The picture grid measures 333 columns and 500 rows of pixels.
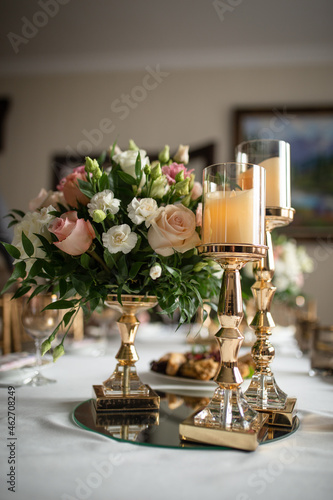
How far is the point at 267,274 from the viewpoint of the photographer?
37.8 inches

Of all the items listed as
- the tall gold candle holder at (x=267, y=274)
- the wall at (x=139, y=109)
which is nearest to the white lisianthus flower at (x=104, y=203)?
the tall gold candle holder at (x=267, y=274)

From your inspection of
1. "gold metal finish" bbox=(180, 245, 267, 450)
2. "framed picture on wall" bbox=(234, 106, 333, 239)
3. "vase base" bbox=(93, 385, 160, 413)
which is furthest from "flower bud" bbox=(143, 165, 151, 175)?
"framed picture on wall" bbox=(234, 106, 333, 239)

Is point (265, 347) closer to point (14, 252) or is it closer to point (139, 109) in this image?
point (14, 252)

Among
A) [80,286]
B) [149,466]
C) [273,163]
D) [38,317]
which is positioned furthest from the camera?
[38,317]

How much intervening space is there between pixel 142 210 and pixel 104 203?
0.07 metres

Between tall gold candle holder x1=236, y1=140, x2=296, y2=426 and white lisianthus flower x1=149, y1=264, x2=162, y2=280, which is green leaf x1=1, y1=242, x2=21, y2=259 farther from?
tall gold candle holder x1=236, y1=140, x2=296, y2=426

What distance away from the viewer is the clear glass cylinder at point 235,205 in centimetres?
74

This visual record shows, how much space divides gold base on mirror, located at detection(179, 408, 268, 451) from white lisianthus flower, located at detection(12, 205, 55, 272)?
0.42 metres

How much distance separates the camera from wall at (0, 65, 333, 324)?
13.8 feet

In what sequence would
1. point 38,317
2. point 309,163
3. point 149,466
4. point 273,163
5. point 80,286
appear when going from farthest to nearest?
point 309,163 → point 38,317 → point 273,163 → point 80,286 → point 149,466

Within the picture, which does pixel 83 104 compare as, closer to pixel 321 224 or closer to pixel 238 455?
pixel 321 224

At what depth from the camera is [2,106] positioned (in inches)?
183

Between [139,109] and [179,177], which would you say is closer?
[179,177]

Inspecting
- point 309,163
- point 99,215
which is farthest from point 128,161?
point 309,163
